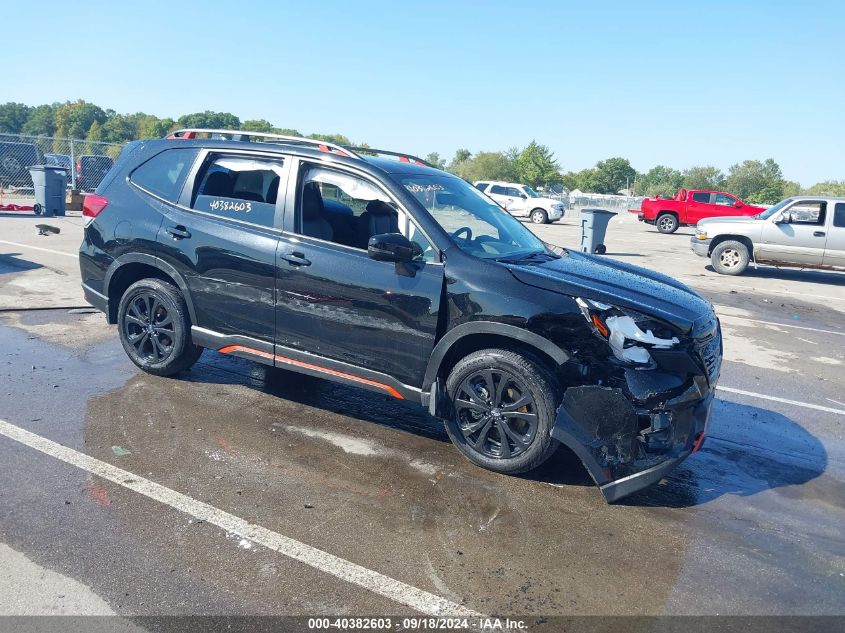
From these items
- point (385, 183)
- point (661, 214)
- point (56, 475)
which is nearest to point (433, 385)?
point (385, 183)

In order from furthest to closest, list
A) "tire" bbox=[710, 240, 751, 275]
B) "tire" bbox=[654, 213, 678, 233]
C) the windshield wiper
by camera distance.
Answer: "tire" bbox=[654, 213, 678, 233], "tire" bbox=[710, 240, 751, 275], the windshield wiper

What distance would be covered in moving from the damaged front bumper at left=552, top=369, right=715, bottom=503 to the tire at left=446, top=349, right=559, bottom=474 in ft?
0.64

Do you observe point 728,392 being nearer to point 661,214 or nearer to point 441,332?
point 441,332

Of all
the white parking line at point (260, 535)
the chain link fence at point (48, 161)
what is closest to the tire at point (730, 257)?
the white parking line at point (260, 535)

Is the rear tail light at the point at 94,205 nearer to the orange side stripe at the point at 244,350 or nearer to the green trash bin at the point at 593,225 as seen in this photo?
the orange side stripe at the point at 244,350

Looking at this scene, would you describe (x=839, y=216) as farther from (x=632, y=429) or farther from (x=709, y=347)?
(x=632, y=429)

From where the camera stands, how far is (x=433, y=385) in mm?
4402

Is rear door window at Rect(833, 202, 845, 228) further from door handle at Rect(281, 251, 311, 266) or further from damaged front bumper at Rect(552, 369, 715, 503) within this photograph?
door handle at Rect(281, 251, 311, 266)

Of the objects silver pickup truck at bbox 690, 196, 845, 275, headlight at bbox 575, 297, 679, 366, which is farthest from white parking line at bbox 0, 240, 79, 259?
silver pickup truck at bbox 690, 196, 845, 275

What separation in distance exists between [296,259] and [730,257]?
12986mm

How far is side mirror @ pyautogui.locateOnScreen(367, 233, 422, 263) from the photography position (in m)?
4.29

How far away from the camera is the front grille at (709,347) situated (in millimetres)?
4090

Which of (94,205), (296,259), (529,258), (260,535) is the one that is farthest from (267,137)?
(260,535)

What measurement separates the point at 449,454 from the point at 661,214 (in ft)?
86.2
